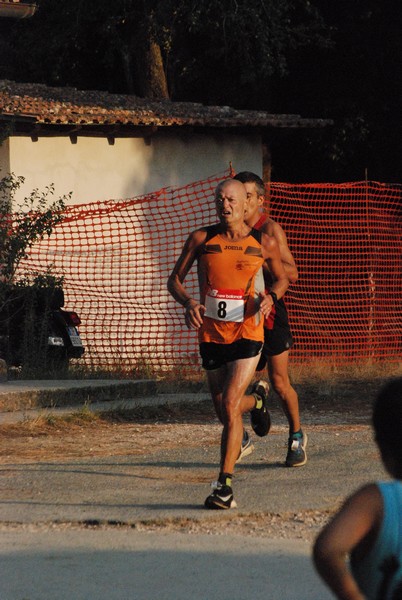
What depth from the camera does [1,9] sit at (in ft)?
47.6

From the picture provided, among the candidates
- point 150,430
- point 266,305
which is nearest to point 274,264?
point 266,305

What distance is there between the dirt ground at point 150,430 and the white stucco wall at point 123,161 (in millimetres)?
6488

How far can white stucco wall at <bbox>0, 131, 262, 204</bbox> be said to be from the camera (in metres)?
18.8

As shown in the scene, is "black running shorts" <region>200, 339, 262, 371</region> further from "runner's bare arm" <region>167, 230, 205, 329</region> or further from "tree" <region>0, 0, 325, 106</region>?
"tree" <region>0, 0, 325, 106</region>

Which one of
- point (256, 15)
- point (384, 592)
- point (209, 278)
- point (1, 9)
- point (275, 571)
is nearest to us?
point (384, 592)

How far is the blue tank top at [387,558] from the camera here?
9.65 feet

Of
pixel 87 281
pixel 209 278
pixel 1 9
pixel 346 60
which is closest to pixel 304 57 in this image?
pixel 346 60

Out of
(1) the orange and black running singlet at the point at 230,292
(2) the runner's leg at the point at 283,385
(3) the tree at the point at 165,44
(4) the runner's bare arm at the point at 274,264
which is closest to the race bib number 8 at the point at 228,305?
(1) the orange and black running singlet at the point at 230,292

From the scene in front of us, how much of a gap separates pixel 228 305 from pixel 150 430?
11.3ft

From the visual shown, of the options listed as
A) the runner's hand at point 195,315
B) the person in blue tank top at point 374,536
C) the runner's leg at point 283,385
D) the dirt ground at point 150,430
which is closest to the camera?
the person in blue tank top at point 374,536

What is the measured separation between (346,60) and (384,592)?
914 inches

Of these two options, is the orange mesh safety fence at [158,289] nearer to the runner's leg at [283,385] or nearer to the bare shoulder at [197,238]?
the runner's leg at [283,385]

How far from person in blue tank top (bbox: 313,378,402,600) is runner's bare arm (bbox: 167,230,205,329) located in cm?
471

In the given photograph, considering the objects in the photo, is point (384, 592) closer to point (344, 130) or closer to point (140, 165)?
point (140, 165)
